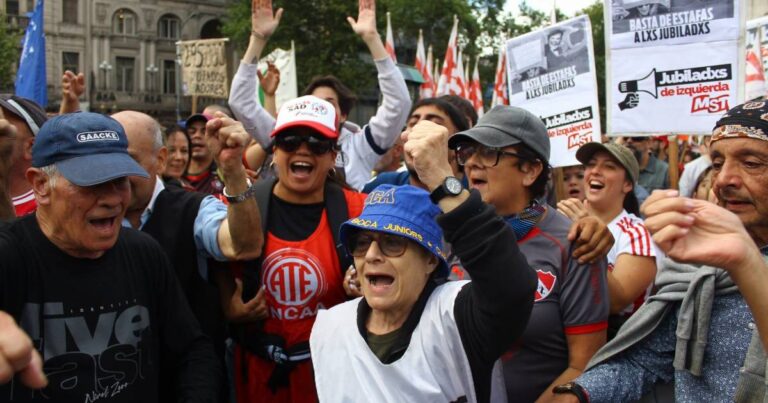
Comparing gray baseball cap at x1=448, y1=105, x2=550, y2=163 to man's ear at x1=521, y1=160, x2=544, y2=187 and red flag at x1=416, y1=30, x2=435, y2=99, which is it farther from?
red flag at x1=416, y1=30, x2=435, y2=99

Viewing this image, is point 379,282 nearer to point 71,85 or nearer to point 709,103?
point 71,85

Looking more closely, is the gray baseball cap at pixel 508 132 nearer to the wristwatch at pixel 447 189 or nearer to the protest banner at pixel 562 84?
the wristwatch at pixel 447 189

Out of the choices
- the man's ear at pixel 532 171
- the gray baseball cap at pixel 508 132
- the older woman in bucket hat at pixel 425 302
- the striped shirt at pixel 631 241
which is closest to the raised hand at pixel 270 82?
the striped shirt at pixel 631 241

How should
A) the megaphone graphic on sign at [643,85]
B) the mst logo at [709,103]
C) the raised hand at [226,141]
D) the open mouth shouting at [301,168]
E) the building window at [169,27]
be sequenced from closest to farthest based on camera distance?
the raised hand at [226,141] → the open mouth shouting at [301,168] → the mst logo at [709,103] → the megaphone graphic on sign at [643,85] → the building window at [169,27]

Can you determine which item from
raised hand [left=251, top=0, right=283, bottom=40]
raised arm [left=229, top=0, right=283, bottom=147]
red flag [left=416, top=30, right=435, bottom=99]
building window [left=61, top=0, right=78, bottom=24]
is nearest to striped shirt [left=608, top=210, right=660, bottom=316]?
raised arm [left=229, top=0, right=283, bottom=147]

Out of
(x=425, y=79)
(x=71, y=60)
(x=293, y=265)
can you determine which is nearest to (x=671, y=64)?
(x=293, y=265)

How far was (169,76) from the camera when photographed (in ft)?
183

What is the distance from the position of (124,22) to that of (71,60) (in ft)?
15.4

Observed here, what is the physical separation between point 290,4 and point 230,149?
38.0 m

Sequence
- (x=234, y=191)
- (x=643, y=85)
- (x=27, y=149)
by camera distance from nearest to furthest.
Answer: (x=234, y=191) < (x=27, y=149) < (x=643, y=85)

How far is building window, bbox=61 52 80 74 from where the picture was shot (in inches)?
2029

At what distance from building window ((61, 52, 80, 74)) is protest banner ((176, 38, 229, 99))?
42748mm

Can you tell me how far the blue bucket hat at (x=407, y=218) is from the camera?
2551 millimetres

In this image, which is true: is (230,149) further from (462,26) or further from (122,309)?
(462,26)
